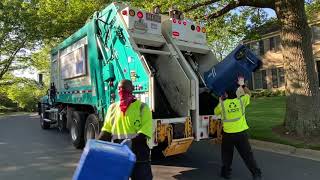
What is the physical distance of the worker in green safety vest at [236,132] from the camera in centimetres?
A: 677

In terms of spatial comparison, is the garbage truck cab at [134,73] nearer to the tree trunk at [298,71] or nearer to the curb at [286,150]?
the curb at [286,150]

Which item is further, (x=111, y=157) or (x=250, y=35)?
(x=250, y=35)

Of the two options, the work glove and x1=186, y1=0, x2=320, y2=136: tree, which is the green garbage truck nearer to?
the work glove

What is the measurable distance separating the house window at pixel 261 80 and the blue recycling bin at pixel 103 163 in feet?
101

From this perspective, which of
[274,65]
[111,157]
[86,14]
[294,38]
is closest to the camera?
[111,157]

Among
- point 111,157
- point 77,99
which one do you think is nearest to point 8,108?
point 77,99

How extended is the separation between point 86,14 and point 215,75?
1420cm

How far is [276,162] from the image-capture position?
8195mm

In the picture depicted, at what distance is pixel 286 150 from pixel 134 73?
154 inches

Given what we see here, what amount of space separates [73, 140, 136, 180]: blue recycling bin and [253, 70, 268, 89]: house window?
30755 millimetres

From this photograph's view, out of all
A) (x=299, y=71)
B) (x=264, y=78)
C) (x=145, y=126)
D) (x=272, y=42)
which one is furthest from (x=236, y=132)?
(x=264, y=78)

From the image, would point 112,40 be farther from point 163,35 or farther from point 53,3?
point 53,3

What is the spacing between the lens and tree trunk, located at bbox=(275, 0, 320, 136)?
10102 mm

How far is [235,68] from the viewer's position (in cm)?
755
